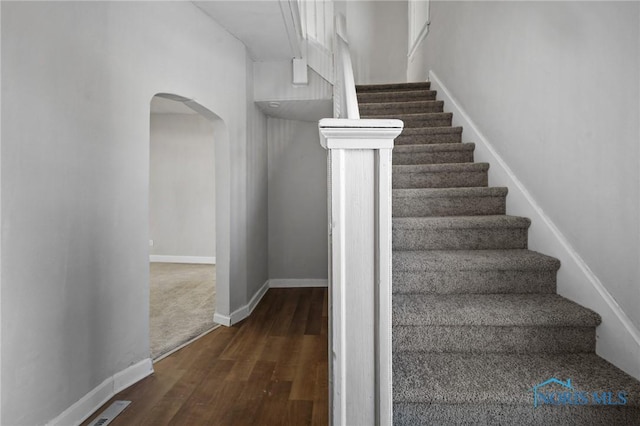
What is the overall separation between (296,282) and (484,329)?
3427 millimetres

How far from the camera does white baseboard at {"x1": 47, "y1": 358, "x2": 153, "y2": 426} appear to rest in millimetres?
1613

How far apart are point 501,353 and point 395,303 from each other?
46 cm

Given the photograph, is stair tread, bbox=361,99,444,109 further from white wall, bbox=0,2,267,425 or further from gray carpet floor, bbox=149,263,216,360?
gray carpet floor, bbox=149,263,216,360

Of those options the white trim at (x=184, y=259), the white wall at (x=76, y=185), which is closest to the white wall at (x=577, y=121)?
the white wall at (x=76, y=185)

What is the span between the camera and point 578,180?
147 cm

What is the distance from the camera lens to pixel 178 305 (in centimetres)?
360

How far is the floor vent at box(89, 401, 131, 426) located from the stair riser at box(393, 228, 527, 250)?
1.74 metres

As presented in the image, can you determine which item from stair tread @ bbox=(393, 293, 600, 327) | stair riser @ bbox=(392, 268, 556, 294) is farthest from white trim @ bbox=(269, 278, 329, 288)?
stair tread @ bbox=(393, 293, 600, 327)

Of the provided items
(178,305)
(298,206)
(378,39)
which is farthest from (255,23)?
(378,39)

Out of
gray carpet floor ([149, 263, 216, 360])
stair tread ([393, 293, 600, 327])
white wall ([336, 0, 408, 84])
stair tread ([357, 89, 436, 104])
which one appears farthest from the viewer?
white wall ([336, 0, 408, 84])

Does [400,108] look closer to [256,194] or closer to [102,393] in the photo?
[256,194]

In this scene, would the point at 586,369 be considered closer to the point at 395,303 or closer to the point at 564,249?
the point at 564,249

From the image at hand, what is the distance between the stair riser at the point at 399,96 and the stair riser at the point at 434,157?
1.17m

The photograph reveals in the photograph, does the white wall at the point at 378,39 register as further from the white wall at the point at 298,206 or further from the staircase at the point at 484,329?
the staircase at the point at 484,329
